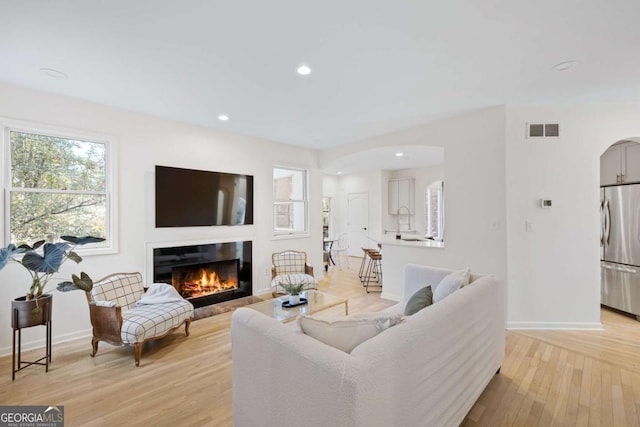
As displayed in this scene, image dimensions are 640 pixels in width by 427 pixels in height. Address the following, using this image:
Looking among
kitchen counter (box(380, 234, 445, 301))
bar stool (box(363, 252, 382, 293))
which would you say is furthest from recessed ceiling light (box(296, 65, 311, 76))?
bar stool (box(363, 252, 382, 293))

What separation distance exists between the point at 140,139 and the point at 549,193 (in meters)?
5.12

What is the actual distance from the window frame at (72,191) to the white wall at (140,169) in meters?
0.06

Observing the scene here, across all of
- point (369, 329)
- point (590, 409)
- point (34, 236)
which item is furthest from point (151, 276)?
point (590, 409)

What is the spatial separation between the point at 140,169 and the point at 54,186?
2.80 ft

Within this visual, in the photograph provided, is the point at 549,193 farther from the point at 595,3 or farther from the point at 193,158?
the point at 193,158

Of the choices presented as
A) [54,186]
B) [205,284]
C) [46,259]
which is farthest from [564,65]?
[54,186]

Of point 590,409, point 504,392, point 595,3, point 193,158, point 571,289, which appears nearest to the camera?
point 595,3

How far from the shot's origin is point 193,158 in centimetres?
416

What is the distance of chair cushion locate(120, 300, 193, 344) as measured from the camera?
2584 mm

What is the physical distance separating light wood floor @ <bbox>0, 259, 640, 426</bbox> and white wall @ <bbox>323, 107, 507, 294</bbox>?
3.28ft

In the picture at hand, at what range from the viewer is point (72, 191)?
127 inches

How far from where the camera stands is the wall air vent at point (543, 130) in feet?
11.2

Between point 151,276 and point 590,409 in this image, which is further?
point 151,276

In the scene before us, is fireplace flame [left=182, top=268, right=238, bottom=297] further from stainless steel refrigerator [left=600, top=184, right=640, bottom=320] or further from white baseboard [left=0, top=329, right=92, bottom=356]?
stainless steel refrigerator [left=600, top=184, right=640, bottom=320]
